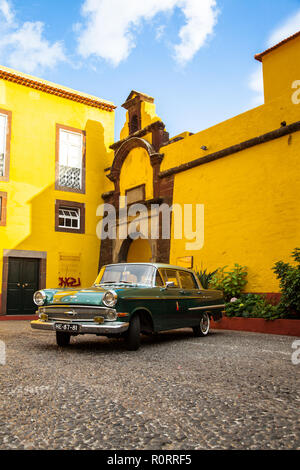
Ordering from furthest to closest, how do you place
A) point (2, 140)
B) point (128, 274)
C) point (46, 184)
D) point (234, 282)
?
point (46, 184), point (2, 140), point (234, 282), point (128, 274)

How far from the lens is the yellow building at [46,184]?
14.5 meters

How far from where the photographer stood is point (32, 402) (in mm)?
3316

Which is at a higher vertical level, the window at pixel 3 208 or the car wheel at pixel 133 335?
the window at pixel 3 208

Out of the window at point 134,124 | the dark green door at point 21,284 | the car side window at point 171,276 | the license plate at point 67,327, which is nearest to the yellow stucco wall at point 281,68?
the window at point 134,124

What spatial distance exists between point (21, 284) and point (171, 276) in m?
8.79

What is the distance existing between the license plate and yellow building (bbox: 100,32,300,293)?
6.02 metres

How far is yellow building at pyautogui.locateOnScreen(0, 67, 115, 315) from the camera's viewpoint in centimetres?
1446

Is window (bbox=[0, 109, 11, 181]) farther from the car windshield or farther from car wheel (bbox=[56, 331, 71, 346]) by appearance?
car wheel (bbox=[56, 331, 71, 346])

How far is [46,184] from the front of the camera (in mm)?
15555

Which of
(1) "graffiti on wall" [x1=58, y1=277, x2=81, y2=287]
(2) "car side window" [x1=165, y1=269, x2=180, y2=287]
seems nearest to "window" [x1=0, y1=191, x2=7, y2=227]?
(1) "graffiti on wall" [x1=58, y1=277, x2=81, y2=287]

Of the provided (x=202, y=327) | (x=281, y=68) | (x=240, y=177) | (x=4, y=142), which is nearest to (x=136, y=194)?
(x=240, y=177)

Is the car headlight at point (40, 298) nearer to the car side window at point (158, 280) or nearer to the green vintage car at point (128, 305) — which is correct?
the green vintage car at point (128, 305)

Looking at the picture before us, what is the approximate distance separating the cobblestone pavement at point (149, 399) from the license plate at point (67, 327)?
341 millimetres

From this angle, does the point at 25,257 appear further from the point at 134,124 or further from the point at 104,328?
the point at 104,328
